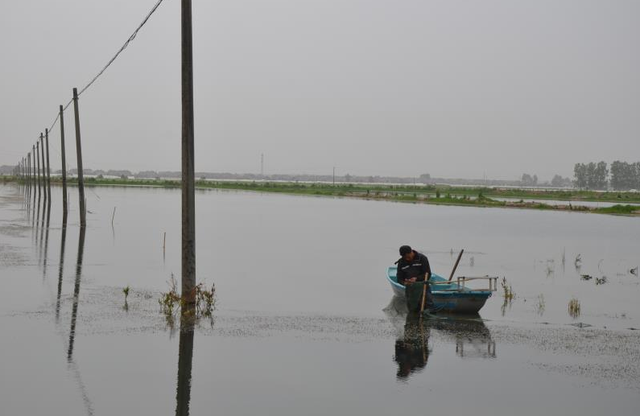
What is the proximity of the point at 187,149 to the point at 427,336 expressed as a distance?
19.2 feet

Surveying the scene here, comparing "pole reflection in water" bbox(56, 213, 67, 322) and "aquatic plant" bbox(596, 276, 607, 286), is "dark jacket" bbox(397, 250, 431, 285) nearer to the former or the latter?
"pole reflection in water" bbox(56, 213, 67, 322)

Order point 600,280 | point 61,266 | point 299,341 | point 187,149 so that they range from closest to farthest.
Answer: point 299,341
point 187,149
point 61,266
point 600,280

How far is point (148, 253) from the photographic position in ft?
82.1

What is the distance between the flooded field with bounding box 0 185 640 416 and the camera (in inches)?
357

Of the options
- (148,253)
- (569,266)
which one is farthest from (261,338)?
(569,266)

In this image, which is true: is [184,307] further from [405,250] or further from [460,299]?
[460,299]

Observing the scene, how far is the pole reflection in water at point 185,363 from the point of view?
28.3 ft

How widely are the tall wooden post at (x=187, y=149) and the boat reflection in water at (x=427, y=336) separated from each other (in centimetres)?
433

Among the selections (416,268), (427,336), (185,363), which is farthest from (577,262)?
(185,363)

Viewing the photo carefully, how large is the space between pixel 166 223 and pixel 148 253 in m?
15.5

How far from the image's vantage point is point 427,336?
13.0 meters

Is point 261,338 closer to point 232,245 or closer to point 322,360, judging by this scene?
point 322,360

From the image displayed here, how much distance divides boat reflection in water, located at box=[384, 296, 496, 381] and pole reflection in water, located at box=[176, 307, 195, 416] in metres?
3.05

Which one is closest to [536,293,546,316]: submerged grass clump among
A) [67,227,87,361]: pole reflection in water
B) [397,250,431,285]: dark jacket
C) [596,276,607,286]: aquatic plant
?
[397,250,431,285]: dark jacket
